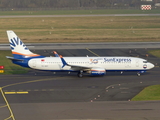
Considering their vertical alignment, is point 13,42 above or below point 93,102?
above

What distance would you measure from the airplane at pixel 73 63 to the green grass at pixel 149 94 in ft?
30.0

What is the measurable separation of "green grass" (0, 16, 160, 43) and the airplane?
45136 millimetres

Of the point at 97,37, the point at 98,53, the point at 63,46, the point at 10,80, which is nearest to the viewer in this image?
the point at 10,80

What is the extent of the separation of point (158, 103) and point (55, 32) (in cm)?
8298

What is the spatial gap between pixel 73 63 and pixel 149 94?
16890 mm

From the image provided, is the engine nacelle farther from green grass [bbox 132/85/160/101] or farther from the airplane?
green grass [bbox 132/85/160/101]

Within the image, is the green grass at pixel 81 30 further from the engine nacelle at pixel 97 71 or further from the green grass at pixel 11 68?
the engine nacelle at pixel 97 71

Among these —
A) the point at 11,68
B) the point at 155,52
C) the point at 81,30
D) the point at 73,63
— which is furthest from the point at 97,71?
the point at 81,30

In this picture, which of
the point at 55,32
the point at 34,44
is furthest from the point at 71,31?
the point at 34,44

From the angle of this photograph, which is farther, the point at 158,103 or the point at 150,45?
the point at 150,45

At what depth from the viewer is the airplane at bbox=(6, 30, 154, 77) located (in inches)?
2227

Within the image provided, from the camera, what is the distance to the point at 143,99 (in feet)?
138

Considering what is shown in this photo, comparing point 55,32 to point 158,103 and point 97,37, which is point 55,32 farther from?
point 158,103

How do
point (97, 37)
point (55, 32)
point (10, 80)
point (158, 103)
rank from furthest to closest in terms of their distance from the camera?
1. point (55, 32)
2. point (97, 37)
3. point (10, 80)
4. point (158, 103)
